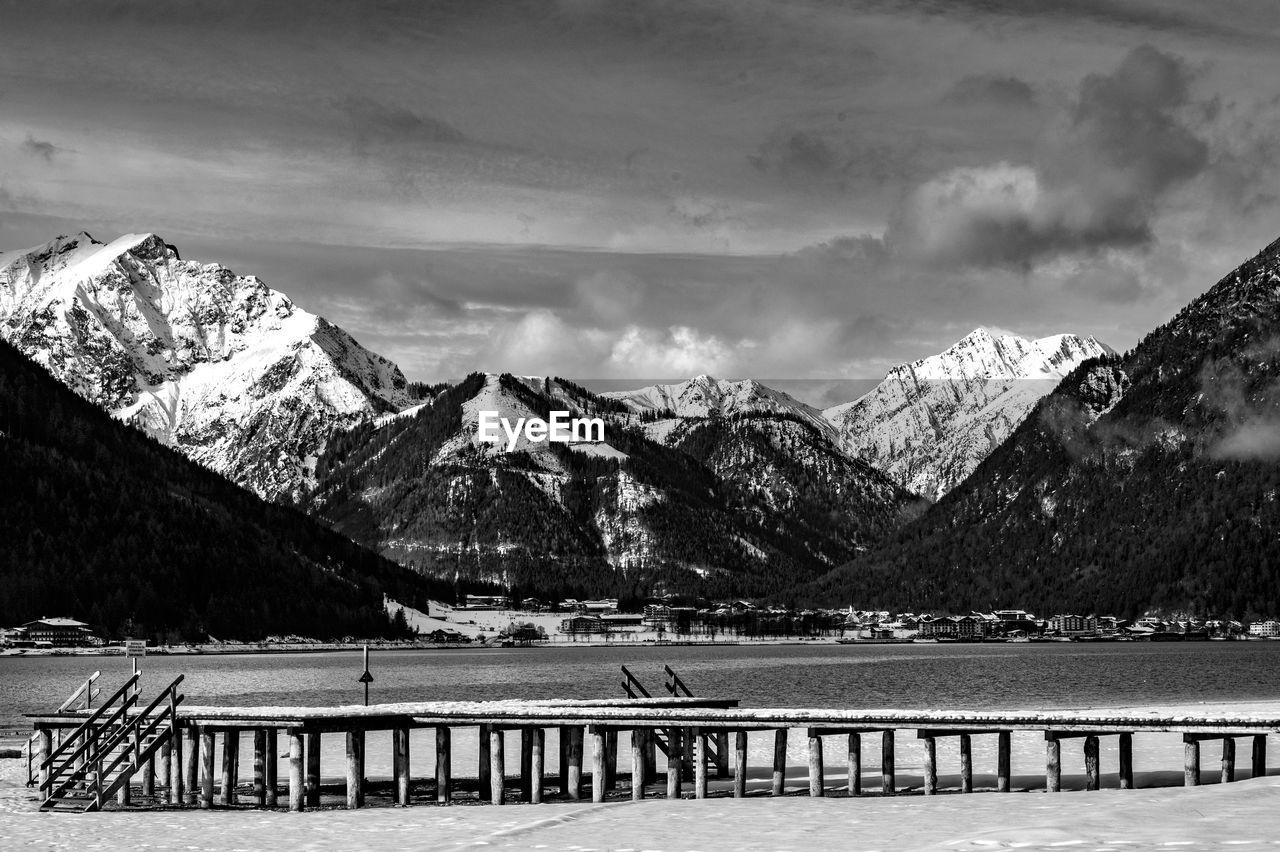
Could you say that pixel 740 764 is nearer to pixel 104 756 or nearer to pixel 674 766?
pixel 674 766

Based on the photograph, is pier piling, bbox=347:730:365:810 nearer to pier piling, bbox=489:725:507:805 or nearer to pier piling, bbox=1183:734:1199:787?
pier piling, bbox=489:725:507:805

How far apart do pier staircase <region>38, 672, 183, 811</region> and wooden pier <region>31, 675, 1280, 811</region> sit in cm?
11

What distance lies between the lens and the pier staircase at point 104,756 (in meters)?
61.2

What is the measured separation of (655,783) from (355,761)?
13.8 m

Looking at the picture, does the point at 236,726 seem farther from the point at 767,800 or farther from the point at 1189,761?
the point at 1189,761

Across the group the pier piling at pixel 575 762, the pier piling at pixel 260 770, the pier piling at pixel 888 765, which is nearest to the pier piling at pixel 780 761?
the pier piling at pixel 888 765

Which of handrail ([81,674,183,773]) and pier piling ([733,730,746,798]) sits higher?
handrail ([81,674,183,773])

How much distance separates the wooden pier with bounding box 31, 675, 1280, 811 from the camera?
193 ft

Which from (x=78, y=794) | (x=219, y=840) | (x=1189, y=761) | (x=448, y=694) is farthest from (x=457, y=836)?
(x=448, y=694)

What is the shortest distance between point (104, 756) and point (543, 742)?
52.1 ft

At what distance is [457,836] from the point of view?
1987 inches

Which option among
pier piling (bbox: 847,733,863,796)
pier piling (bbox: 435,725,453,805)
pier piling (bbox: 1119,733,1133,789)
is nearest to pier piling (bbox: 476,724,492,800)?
pier piling (bbox: 435,725,453,805)

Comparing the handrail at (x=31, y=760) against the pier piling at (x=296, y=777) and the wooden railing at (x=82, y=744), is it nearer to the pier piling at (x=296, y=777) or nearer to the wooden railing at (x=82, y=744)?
the wooden railing at (x=82, y=744)

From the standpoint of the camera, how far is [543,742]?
2505 inches
